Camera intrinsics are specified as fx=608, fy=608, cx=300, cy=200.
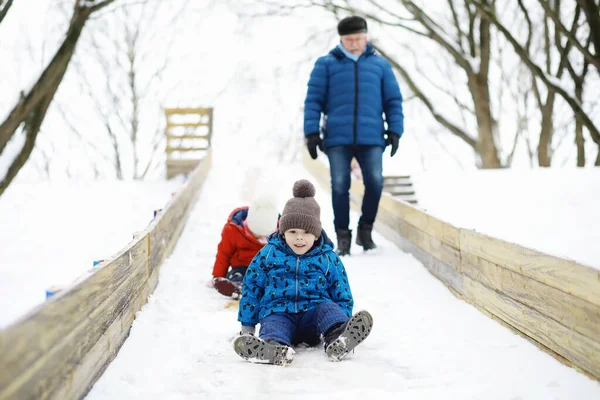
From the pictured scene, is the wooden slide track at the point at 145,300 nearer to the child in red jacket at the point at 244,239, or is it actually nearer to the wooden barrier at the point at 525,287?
the wooden barrier at the point at 525,287

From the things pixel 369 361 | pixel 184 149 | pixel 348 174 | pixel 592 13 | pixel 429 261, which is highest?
pixel 592 13

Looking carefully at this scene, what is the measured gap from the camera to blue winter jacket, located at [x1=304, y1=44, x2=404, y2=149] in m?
4.56

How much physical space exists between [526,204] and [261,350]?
4.85 metres

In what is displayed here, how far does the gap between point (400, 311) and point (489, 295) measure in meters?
0.50

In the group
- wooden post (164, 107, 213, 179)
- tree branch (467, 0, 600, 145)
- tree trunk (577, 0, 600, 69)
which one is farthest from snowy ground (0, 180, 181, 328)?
tree trunk (577, 0, 600, 69)

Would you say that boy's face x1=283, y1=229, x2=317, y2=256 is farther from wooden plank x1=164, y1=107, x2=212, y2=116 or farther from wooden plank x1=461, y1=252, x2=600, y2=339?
wooden plank x1=164, y1=107, x2=212, y2=116

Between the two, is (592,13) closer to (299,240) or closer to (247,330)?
(299,240)

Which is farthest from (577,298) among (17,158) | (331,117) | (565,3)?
(565,3)

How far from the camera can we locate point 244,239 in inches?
154

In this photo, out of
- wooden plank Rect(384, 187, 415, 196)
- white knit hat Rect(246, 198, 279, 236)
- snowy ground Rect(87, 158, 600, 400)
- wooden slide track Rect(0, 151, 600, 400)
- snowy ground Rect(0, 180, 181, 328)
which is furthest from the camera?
wooden plank Rect(384, 187, 415, 196)

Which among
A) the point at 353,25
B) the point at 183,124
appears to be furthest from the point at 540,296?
the point at 183,124

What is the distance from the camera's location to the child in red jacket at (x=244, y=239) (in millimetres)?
3855

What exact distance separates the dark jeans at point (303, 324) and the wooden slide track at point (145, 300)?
25.4 inches

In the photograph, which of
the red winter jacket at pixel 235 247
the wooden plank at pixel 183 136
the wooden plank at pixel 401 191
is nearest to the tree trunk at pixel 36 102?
the red winter jacket at pixel 235 247
